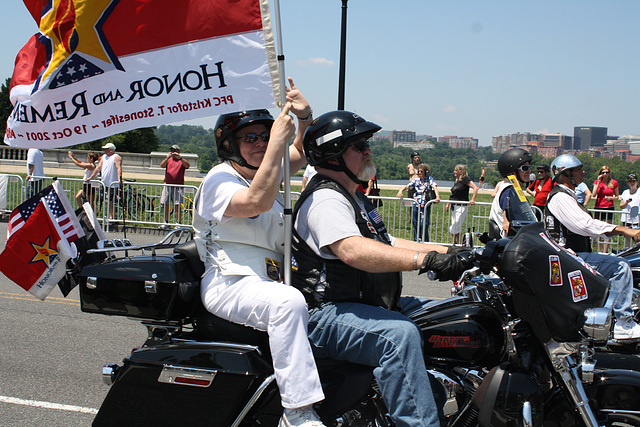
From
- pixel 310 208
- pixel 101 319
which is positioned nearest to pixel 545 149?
pixel 101 319

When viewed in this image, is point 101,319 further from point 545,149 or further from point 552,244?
point 545,149

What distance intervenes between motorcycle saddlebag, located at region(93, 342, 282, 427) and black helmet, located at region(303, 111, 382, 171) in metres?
1.04

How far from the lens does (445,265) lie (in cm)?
270

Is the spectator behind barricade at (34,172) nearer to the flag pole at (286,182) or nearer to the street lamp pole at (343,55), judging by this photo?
the street lamp pole at (343,55)

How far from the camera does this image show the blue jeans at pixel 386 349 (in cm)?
278

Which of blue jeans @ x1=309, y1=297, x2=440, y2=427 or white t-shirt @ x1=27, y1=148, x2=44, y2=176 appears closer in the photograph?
blue jeans @ x1=309, y1=297, x2=440, y2=427

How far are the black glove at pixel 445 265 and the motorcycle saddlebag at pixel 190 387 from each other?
3.14ft

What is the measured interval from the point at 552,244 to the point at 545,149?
118ft

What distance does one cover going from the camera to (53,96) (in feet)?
11.5

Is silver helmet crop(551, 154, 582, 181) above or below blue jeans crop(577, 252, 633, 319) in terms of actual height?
above

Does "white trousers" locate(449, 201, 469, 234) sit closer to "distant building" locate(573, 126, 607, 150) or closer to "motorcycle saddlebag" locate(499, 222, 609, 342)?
"motorcycle saddlebag" locate(499, 222, 609, 342)

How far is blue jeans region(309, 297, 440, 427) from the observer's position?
278cm

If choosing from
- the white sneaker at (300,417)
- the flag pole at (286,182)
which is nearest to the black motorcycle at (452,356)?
the white sneaker at (300,417)

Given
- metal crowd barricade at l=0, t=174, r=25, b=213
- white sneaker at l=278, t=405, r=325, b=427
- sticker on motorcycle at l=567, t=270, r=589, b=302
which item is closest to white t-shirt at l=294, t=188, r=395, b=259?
white sneaker at l=278, t=405, r=325, b=427
